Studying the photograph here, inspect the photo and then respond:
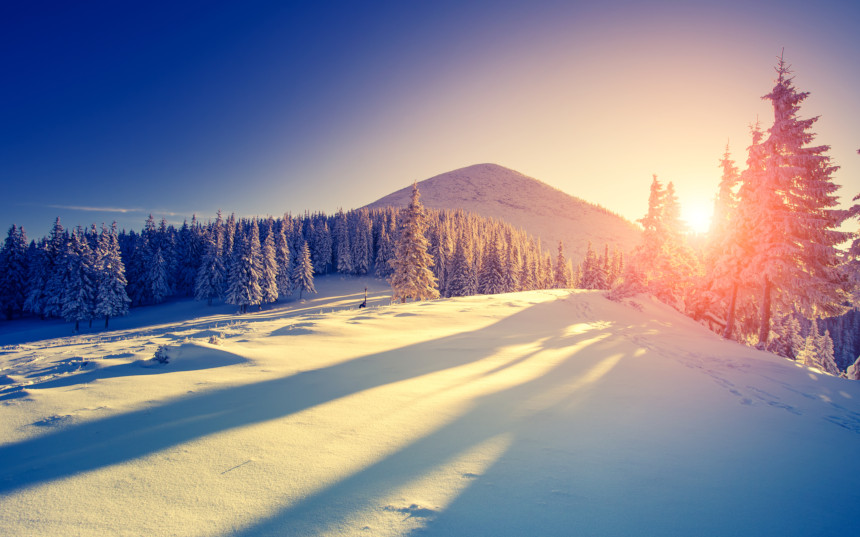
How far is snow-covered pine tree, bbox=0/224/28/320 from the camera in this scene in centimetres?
4881

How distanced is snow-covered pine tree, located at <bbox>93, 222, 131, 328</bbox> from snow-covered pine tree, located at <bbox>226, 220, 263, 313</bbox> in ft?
45.2

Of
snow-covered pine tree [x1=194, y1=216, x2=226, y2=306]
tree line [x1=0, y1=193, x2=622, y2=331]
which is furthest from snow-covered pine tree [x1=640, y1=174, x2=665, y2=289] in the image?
snow-covered pine tree [x1=194, y1=216, x2=226, y2=306]

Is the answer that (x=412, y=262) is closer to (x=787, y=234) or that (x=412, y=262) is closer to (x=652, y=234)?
(x=652, y=234)

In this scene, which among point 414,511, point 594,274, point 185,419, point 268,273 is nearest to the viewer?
point 414,511

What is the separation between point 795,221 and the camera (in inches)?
632

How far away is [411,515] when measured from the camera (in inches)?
107

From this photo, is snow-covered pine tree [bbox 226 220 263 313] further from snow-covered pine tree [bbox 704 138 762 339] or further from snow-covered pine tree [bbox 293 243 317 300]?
snow-covered pine tree [bbox 704 138 762 339]

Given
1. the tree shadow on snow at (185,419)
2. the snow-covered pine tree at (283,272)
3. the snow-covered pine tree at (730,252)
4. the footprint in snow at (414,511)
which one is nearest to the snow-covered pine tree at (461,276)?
the snow-covered pine tree at (283,272)

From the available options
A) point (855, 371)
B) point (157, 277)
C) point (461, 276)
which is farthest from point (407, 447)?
point (157, 277)

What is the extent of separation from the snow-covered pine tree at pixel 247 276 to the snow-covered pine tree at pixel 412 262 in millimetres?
27629

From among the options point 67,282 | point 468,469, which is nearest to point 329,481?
point 468,469

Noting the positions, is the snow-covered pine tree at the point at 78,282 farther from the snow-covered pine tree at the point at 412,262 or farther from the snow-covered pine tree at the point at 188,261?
the snow-covered pine tree at the point at 412,262

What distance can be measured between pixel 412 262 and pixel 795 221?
25477mm

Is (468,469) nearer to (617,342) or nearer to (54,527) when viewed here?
(54,527)
